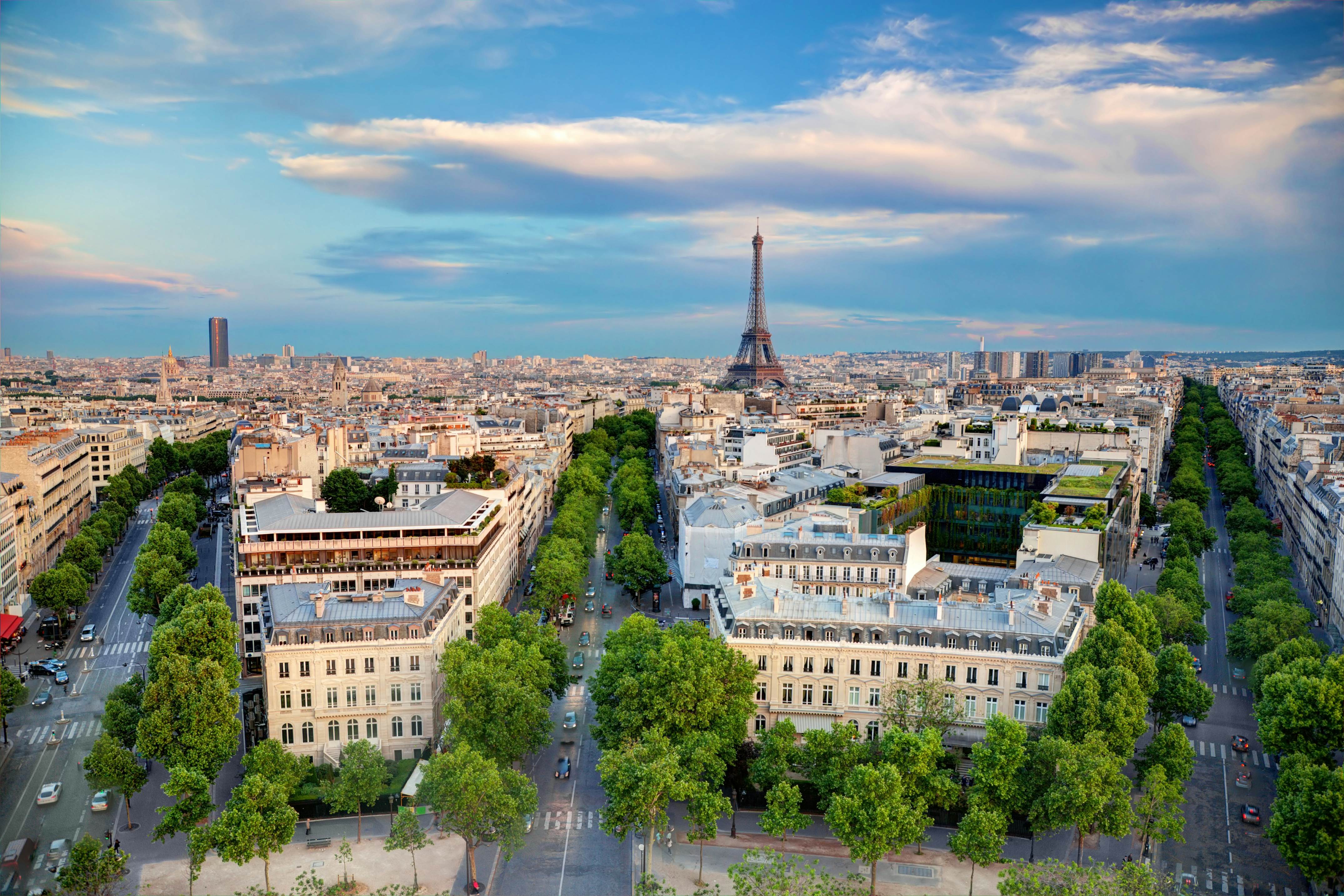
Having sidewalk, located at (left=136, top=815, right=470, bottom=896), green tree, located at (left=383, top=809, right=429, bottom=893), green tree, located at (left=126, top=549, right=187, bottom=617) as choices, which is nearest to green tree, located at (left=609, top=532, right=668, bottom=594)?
green tree, located at (left=126, top=549, right=187, bottom=617)

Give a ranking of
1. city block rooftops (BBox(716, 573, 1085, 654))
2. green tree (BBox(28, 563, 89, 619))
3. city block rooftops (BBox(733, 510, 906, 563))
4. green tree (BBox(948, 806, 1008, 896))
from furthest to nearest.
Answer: green tree (BBox(28, 563, 89, 619)), city block rooftops (BBox(733, 510, 906, 563)), city block rooftops (BBox(716, 573, 1085, 654)), green tree (BBox(948, 806, 1008, 896))

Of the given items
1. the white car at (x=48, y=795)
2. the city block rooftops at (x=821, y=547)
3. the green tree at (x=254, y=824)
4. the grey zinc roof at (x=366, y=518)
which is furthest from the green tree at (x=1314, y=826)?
the white car at (x=48, y=795)

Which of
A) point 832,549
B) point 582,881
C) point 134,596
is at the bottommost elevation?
point 582,881

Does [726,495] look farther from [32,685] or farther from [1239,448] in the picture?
[1239,448]

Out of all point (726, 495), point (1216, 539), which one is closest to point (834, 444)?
point (726, 495)

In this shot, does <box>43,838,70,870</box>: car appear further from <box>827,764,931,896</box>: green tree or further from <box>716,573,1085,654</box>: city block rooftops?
<box>827,764,931,896</box>: green tree
